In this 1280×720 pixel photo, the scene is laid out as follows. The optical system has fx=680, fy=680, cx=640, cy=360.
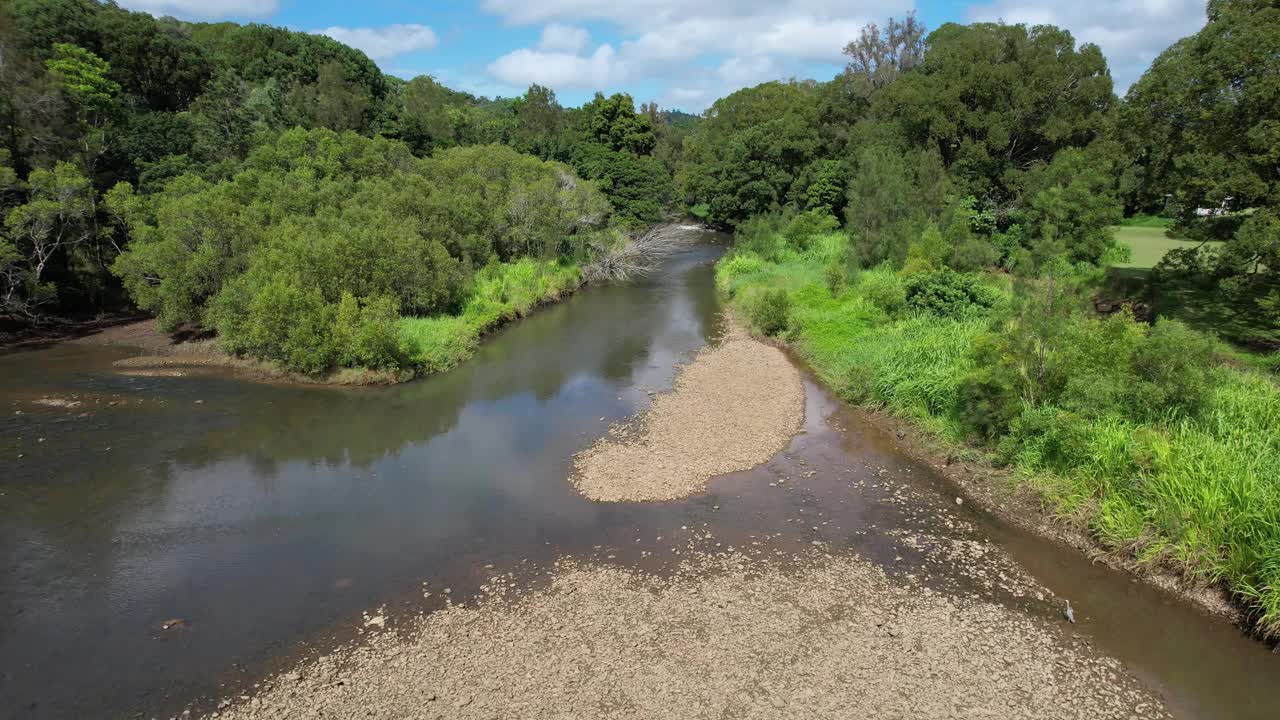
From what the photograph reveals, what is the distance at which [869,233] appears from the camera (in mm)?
37219

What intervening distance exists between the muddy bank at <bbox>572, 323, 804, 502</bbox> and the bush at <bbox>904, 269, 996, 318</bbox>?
5765mm

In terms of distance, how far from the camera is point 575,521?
15.9 m

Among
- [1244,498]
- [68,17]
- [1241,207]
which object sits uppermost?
[68,17]

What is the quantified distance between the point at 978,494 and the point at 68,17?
63.0 meters

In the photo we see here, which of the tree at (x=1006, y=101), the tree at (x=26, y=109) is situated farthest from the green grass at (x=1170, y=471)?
the tree at (x=26, y=109)

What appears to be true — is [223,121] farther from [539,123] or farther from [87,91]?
[539,123]

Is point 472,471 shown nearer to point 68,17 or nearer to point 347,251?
point 347,251

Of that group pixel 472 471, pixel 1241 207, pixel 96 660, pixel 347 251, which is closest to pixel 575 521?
pixel 472 471

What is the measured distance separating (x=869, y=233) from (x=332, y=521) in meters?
30.9

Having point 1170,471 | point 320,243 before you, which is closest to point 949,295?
point 1170,471

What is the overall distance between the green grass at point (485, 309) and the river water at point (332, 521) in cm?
224

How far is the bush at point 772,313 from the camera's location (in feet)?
102

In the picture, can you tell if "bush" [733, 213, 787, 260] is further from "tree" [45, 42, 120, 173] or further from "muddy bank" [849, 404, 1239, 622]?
"tree" [45, 42, 120, 173]

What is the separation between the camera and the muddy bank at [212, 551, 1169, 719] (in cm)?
1032
